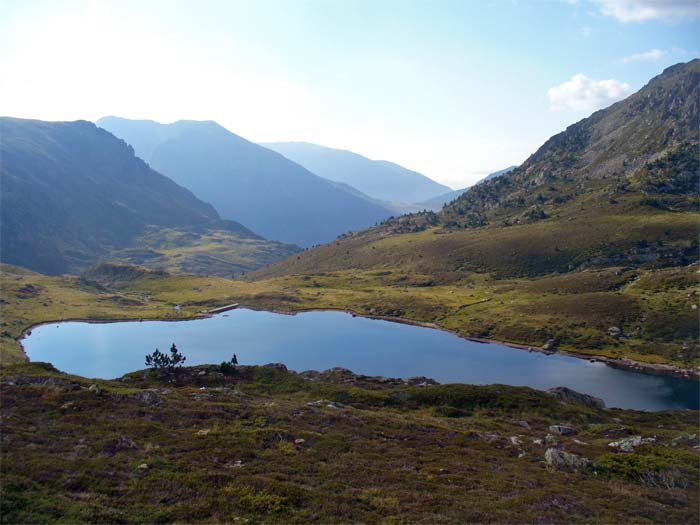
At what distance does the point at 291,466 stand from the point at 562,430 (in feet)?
140

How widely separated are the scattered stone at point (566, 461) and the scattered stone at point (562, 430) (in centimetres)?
2071

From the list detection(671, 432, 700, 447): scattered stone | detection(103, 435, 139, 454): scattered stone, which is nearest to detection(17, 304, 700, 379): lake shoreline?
detection(671, 432, 700, 447): scattered stone

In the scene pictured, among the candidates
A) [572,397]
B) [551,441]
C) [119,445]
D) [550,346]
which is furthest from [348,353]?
[119,445]

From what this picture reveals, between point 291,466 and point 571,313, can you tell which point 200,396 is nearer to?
point 291,466

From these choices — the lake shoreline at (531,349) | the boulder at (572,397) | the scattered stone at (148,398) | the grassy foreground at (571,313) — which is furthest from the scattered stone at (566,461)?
the grassy foreground at (571,313)

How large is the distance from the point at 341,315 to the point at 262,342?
4805cm

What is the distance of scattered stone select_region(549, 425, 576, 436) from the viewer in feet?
196

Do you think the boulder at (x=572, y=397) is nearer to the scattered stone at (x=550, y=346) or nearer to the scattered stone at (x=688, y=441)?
the scattered stone at (x=688, y=441)

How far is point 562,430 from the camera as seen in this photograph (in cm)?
6047

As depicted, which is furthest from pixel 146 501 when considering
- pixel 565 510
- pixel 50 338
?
pixel 50 338

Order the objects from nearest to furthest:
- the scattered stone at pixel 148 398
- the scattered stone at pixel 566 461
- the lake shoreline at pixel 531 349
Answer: the scattered stone at pixel 566 461, the scattered stone at pixel 148 398, the lake shoreline at pixel 531 349

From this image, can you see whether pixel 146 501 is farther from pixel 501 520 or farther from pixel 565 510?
pixel 565 510

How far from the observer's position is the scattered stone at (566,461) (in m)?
39.2

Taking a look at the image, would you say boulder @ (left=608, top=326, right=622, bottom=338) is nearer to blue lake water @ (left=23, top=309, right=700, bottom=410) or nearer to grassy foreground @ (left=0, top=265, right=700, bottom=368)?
grassy foreground @ (left=0, top=265, right=700, bottom=368)
